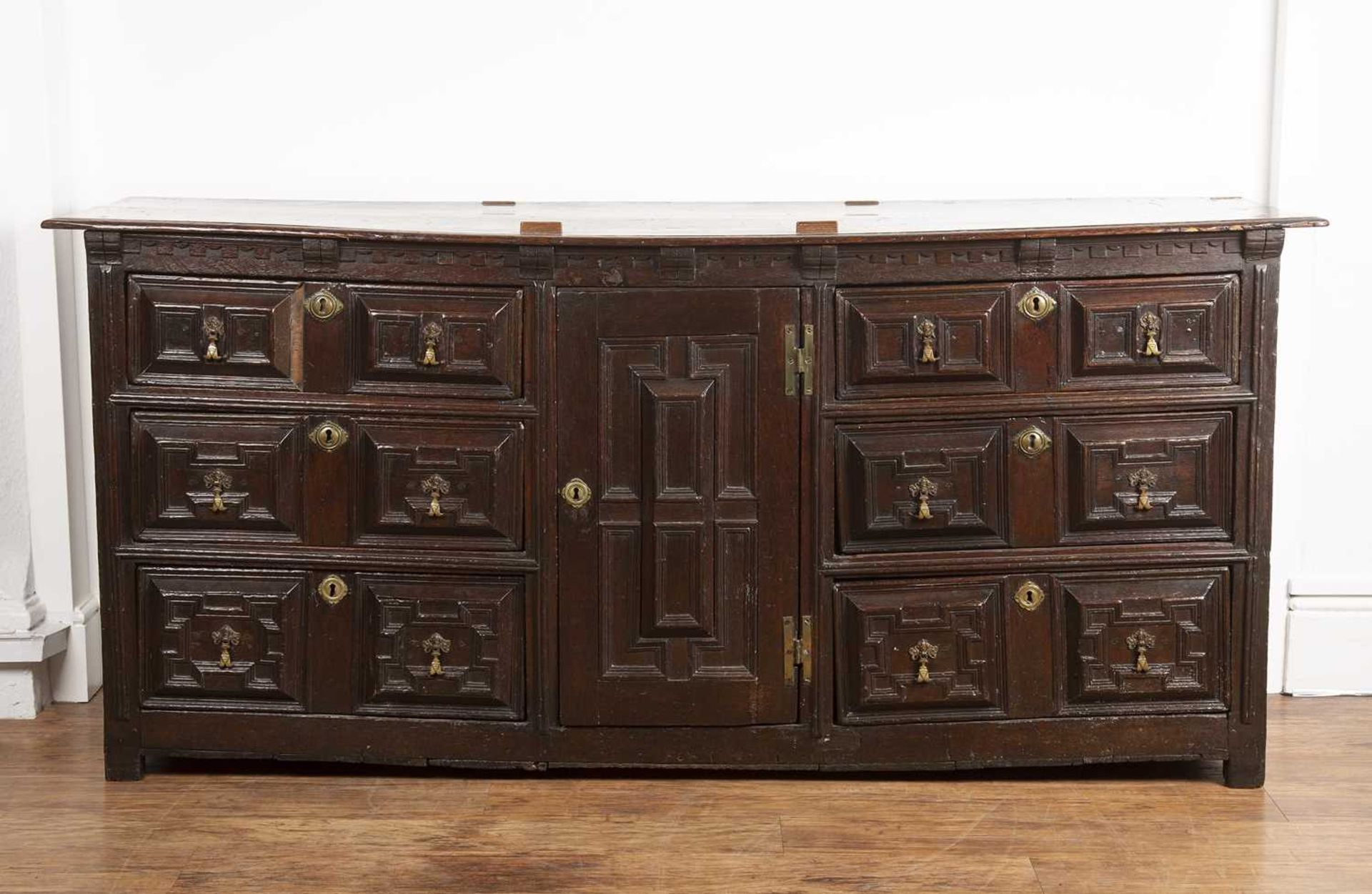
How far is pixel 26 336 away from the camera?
398 cm

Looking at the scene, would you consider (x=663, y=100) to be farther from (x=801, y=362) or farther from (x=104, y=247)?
(x=104, y=247)

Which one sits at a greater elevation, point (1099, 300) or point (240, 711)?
point (1099, 300)

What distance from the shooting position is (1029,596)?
3.53 metres

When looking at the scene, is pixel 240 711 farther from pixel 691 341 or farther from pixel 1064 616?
pixel 1064 616

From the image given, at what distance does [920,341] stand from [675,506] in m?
0.58

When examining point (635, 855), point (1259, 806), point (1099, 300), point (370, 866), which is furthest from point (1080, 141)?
point (370, 866)

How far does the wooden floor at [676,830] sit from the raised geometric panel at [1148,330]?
2.83 ft

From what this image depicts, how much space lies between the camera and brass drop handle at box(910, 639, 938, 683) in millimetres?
3521

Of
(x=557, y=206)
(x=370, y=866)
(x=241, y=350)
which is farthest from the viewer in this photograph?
(x=557, y=206)

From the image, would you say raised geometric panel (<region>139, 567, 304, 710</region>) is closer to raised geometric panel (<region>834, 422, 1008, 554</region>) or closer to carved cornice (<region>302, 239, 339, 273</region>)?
carved cornice (<region>302, 239, 339, 273</region>)

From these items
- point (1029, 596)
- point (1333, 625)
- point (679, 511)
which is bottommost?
point (1333, 625)

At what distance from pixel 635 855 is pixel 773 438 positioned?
84 cm

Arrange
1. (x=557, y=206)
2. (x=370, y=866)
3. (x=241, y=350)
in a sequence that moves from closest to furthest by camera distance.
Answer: (x=370, y=866)
(x=241, y=350)
(x=557, y=206)

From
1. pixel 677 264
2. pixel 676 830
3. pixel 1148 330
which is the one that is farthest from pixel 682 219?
pixel 676 830
